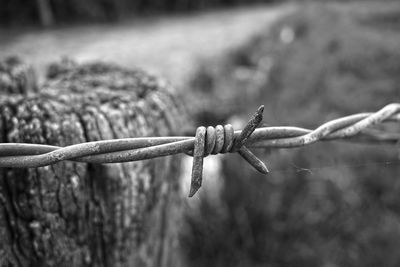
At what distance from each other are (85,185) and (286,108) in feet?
10.8

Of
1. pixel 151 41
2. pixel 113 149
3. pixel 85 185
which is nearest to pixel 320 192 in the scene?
pixel 85 185

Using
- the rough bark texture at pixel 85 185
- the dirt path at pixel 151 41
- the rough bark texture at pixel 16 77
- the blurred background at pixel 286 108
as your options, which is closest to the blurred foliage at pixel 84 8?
the blurred background at pixel 286 108

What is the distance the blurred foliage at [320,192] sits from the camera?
1961 millimetres

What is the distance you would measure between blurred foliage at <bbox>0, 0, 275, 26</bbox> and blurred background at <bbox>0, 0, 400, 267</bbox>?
2.2 inches

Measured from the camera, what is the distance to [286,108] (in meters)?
3.87

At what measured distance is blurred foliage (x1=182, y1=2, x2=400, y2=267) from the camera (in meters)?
1.96

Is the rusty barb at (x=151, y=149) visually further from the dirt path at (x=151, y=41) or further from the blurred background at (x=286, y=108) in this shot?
the dirt path at (x=151, y=41)

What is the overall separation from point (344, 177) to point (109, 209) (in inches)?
76.8

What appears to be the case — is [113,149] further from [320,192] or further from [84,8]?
[84,8]

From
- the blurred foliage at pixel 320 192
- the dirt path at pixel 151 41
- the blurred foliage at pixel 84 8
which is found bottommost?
the blurred foliage at pixel 320 192

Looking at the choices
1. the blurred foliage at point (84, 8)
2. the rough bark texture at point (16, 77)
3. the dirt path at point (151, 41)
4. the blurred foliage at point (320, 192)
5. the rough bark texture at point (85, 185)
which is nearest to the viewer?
the rough bark texture at point (85, 185)

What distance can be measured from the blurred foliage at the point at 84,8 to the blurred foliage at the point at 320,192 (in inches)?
310

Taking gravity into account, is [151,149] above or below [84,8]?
below

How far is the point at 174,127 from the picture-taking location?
3.30 ft
